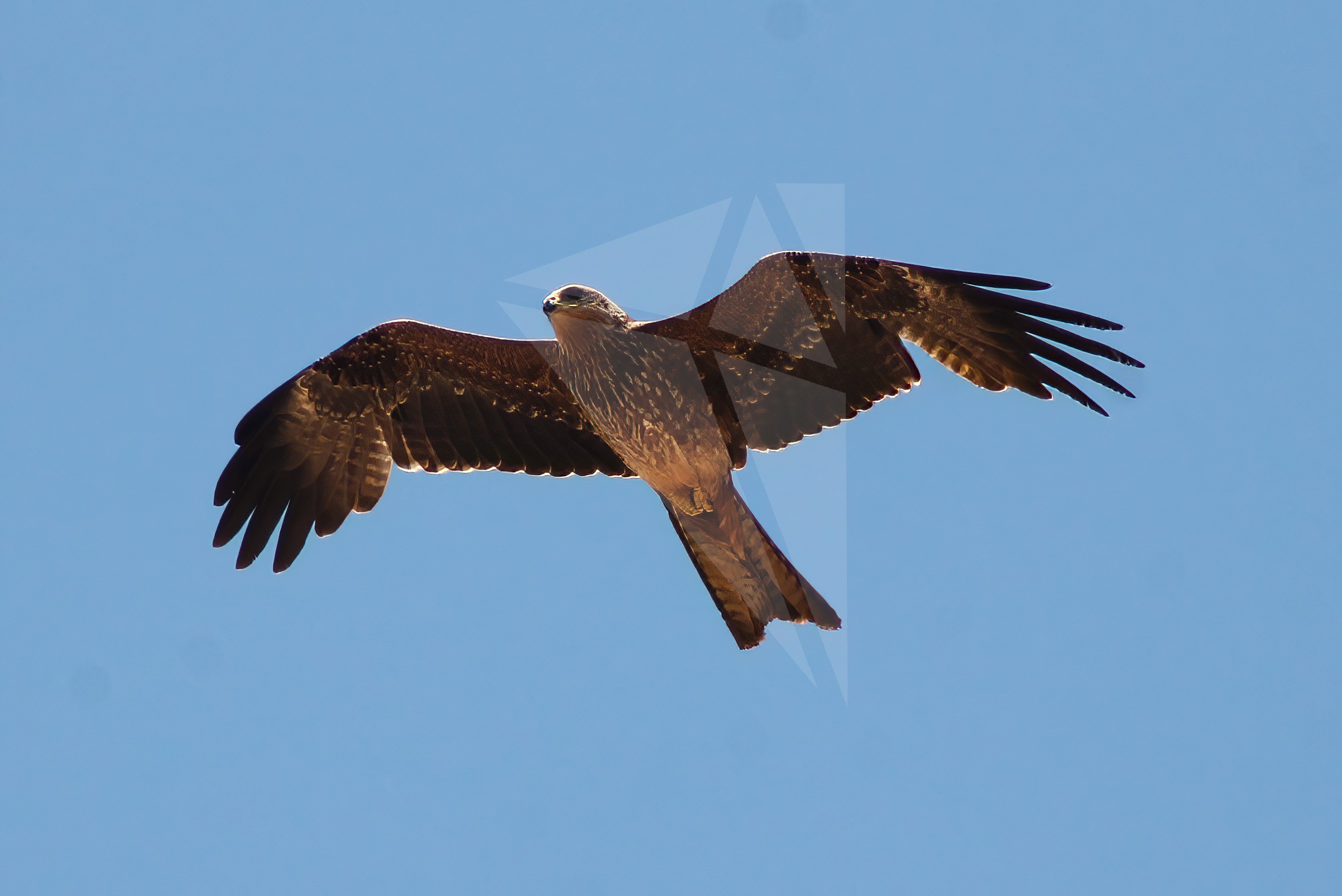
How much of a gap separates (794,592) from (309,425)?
141 inches

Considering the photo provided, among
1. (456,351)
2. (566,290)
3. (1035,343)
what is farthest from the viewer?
(456,351)

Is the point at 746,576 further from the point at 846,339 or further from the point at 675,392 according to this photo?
the point at 846,339

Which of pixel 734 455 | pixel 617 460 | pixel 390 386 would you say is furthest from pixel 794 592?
pixel 390 386

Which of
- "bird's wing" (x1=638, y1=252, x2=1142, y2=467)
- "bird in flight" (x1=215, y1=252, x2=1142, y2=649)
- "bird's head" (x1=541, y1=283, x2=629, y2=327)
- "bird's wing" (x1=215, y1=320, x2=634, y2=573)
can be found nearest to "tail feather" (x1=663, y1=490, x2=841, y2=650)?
"bird in flight" (x1=215, y1=252, x2=1142, y2=649)

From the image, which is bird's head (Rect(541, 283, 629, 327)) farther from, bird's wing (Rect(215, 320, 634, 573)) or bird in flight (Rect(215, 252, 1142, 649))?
bird's wing (Rect(215, 320, 634, 573))

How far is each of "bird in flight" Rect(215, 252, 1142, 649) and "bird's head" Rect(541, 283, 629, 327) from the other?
1 centimetres

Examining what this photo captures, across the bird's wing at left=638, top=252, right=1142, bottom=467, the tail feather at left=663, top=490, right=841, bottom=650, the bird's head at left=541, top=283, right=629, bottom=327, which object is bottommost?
the tail feather at left=663, top=490, right=841, bottom=650

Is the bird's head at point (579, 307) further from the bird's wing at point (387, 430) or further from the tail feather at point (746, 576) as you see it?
the tail feather at point (746, 576)

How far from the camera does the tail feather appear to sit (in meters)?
8.10

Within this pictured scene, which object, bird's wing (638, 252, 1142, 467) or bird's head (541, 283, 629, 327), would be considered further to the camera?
bird's head (541, 283, 629, 327)

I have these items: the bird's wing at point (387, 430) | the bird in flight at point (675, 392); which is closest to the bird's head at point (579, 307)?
the bird in flight at point (675, 392)

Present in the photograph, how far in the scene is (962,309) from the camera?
7820 millimetres

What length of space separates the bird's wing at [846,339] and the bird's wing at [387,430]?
1116mm

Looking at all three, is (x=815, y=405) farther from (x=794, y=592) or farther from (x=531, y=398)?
(x=531, y=398)
